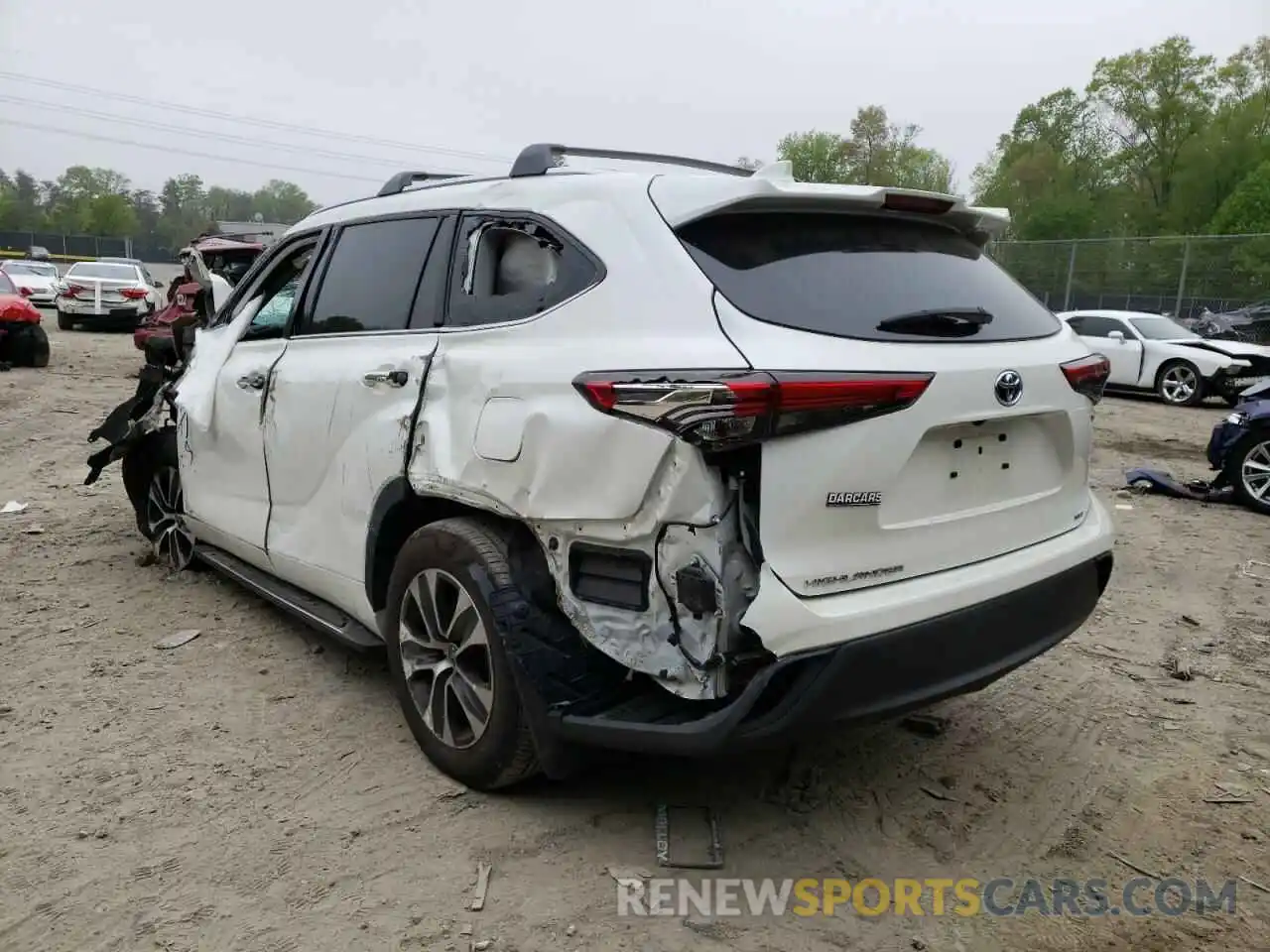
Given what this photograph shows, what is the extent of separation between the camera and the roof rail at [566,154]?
313 cm

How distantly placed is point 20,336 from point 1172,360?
17015 millimetres

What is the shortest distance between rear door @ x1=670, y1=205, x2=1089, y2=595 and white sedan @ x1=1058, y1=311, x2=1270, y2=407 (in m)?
12.9

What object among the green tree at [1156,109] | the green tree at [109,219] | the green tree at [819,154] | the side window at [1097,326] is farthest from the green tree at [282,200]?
the side window at [1097,326]

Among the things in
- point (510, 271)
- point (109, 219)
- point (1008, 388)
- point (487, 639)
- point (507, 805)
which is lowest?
point (507, 805)

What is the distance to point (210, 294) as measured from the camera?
5.58 metres

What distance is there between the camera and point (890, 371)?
2.41m

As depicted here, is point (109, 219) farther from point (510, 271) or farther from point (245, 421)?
point (510, 271)

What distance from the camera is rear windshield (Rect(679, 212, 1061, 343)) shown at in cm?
252

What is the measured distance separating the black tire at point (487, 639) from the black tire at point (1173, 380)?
14.9 metres

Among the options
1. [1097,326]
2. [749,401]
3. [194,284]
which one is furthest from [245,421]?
[1097,326]

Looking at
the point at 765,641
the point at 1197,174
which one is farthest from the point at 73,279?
the point at 1197,174

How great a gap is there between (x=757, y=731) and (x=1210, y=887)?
1.43 m

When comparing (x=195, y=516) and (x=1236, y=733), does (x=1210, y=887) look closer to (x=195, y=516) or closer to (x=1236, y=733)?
(x=1236, y=733)

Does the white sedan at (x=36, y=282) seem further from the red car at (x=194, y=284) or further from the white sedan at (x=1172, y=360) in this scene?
the white sedan at (x=1172, y=360)
